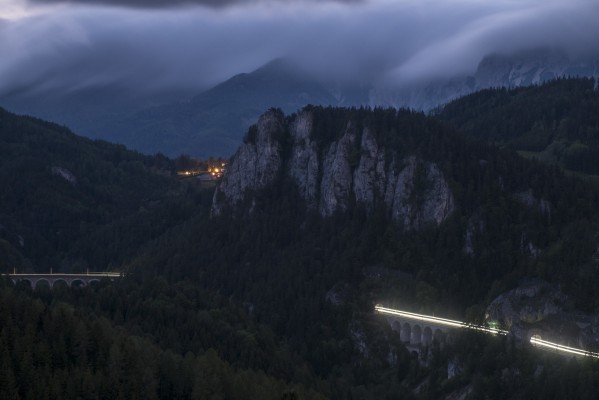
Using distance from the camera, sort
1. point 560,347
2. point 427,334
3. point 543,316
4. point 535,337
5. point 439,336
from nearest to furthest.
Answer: point 560,347 < point 535,337 < point 543,316 < point 439,336 < point 427,334

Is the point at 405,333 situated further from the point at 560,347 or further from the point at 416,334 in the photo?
the point at 560,347

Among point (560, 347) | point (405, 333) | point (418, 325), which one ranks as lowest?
Answer: point (560, 347)

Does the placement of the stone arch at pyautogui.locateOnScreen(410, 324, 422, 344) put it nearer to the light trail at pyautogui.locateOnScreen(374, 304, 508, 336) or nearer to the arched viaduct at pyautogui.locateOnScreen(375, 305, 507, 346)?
the arched viaduct at pyautogui.locateOnScreen(375, 305, 507, 346)

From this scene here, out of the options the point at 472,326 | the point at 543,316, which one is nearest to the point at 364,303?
the point at 472,326

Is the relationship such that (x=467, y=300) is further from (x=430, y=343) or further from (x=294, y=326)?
(x=294, y=326)

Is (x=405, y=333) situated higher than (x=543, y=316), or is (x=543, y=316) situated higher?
(x=543, y=316)

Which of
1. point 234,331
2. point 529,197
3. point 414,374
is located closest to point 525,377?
point 414,374

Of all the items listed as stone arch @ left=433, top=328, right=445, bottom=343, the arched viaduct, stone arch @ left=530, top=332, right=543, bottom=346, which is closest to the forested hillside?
the arched viaduct
